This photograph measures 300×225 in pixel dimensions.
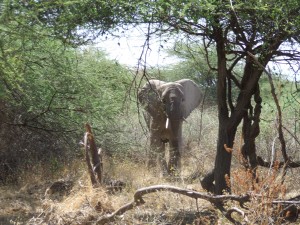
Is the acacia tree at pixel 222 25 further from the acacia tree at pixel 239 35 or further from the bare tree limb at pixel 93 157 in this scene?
the bare tree limb at pixel 93 157

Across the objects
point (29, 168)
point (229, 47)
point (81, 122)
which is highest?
point (229, 47)

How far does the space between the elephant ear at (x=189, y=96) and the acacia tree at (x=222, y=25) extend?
578 centimetres

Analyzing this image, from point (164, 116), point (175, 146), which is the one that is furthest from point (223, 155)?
point (164, 116)

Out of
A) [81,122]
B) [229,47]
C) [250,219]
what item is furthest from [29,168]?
[250,219]

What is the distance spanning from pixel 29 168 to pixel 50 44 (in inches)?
99.0

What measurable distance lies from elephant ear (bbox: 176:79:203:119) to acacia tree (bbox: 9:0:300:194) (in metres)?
5.78

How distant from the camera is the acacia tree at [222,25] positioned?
7.37 m

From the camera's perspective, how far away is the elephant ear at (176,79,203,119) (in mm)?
15117

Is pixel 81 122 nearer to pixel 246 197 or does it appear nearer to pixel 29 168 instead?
pixel 29 168

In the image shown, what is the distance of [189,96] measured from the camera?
15.3 metres

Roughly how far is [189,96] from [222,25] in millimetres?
7097

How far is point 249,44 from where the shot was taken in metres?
8.38

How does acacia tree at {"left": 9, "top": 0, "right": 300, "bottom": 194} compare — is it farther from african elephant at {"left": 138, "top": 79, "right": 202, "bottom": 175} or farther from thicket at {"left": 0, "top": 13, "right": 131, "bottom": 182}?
african elephant at {"left": 138, "top": 79, "right": 202, "bottom": 175}

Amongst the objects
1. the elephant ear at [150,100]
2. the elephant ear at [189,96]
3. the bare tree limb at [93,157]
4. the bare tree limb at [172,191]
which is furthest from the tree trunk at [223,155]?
the elephant ear at [189,96]
